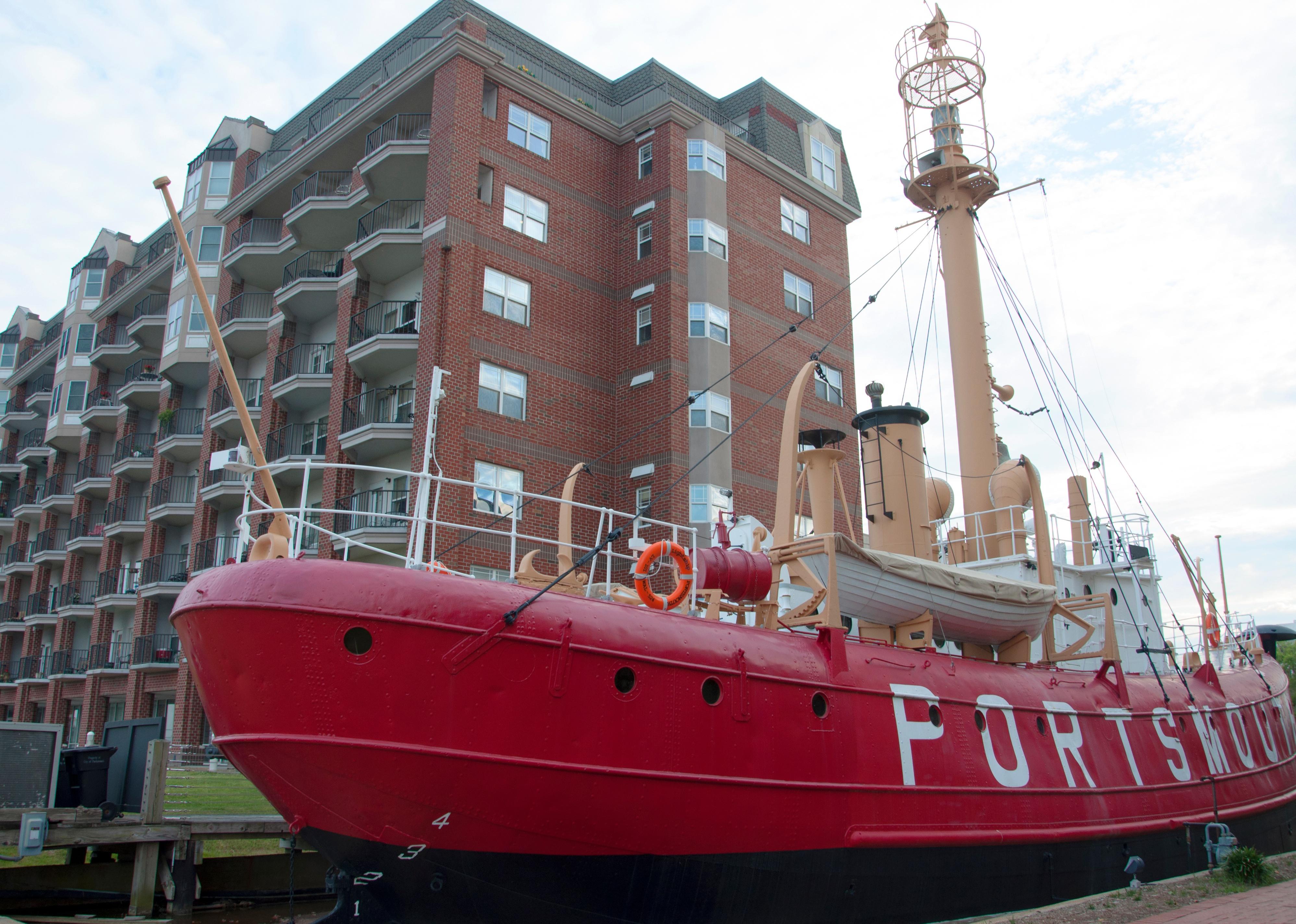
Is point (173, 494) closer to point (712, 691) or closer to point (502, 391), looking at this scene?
point (502, 391)

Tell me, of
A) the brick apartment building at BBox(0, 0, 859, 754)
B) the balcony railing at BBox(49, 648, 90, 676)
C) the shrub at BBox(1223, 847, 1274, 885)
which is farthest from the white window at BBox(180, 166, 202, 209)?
the shrub at BBox(1223, 847, 1274, 885)

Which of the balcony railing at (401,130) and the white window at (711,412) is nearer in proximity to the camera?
the balcony railing at (401,130)

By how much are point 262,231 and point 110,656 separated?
17732 millimetres

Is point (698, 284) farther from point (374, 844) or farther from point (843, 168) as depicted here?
point (374, 844)

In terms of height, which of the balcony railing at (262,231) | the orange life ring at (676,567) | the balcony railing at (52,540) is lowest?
the orange life ring at (676,567)

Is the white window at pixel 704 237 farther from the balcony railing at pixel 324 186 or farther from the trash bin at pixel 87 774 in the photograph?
the trash bin at pixel 87 774

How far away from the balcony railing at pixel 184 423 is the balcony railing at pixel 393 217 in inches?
512

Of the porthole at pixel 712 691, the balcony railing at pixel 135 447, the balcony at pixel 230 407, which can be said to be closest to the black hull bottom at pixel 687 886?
the porthole at pixel 712 691

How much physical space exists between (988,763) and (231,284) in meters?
33.0

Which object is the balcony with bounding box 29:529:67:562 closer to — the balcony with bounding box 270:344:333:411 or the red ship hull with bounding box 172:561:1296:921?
the balcony with bounding box 270:344:333:411

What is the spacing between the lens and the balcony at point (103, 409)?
45844mm

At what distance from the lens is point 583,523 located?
28047 millimetres

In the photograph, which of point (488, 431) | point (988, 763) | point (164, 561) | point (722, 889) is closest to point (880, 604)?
point (988, 763)

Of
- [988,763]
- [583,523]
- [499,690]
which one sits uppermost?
[583,523]
